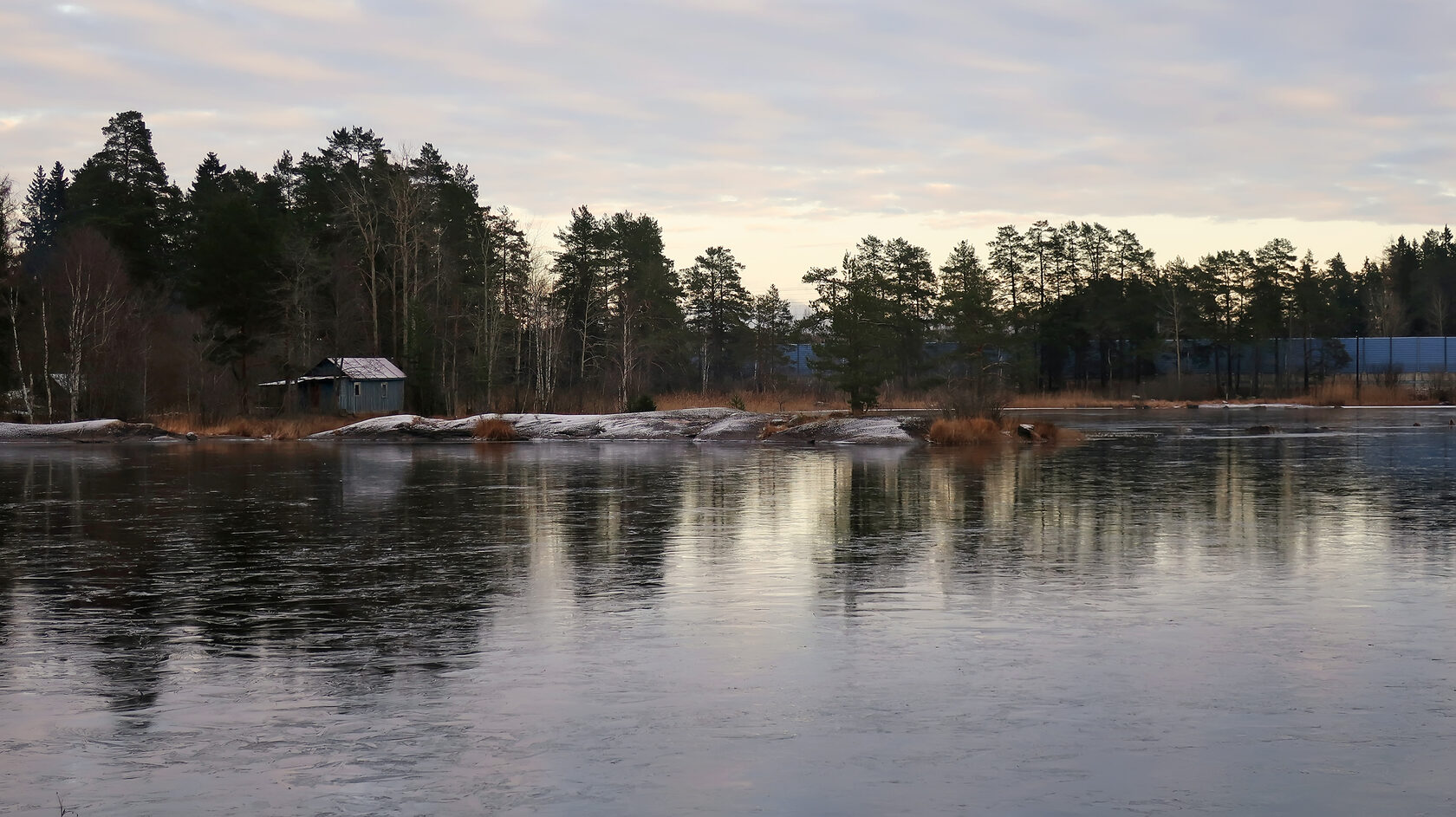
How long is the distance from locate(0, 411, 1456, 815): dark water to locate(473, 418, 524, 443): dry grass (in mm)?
23975

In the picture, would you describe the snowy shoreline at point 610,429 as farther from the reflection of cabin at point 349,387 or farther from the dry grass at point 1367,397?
the dry grass at point 1367,397

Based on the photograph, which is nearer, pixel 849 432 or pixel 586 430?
pixel 849 432

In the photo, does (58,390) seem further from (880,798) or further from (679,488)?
(880,798)

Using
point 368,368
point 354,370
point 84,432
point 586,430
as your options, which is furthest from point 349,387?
point 586,430

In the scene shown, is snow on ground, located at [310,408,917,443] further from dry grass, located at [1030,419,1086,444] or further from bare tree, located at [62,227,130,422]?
bare tree, located at [62,227,130,422]

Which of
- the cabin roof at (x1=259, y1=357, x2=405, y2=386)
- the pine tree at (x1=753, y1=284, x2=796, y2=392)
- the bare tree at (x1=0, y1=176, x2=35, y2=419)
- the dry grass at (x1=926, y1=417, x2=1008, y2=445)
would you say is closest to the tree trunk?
the bare tree at (x1=0, y1=176, x2=35, y2=419)

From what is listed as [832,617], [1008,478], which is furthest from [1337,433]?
[832,617]

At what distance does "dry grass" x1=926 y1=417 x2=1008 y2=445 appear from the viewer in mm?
37406

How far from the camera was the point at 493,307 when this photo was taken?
248 feet

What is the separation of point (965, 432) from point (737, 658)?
98.1 ft

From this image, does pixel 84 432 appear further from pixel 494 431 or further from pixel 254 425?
pixel 494 431

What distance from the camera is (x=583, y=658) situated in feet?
28.3

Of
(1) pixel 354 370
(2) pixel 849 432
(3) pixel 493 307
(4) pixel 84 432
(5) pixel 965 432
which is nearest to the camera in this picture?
(5) pixel 965 432

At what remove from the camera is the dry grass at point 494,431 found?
43656mm
